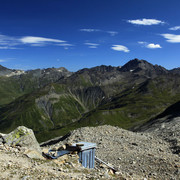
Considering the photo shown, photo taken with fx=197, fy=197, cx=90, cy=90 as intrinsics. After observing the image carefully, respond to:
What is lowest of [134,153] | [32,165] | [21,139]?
[134,153]

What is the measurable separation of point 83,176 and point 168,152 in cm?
1875

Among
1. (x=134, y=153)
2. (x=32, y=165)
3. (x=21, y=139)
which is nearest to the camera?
(x=32, y=165)

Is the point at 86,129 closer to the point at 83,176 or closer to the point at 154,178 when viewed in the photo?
the point at 154,178

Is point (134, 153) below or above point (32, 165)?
below

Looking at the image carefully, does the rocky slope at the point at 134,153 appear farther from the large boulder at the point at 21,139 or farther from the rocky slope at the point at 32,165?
the large boulder at the point at 21,139

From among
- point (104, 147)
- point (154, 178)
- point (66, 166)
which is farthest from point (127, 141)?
point (66, 166)

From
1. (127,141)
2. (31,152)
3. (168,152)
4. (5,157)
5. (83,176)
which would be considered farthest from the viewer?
(127,141)

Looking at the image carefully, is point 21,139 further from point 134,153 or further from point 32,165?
point 134,153

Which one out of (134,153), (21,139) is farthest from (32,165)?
(134,153)

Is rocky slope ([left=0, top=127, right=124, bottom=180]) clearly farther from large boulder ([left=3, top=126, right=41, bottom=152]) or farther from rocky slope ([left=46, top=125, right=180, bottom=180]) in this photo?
rocky slope ([left=46, top=125, right=180, bottom=180])

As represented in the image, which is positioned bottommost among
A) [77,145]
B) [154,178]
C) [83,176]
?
[154,178]

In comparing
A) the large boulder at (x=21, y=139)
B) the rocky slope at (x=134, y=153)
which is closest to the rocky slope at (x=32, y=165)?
the large boulder at (x=21, y=139)

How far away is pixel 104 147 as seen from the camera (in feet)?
99.5

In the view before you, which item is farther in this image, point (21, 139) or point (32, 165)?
point (21, 139)
